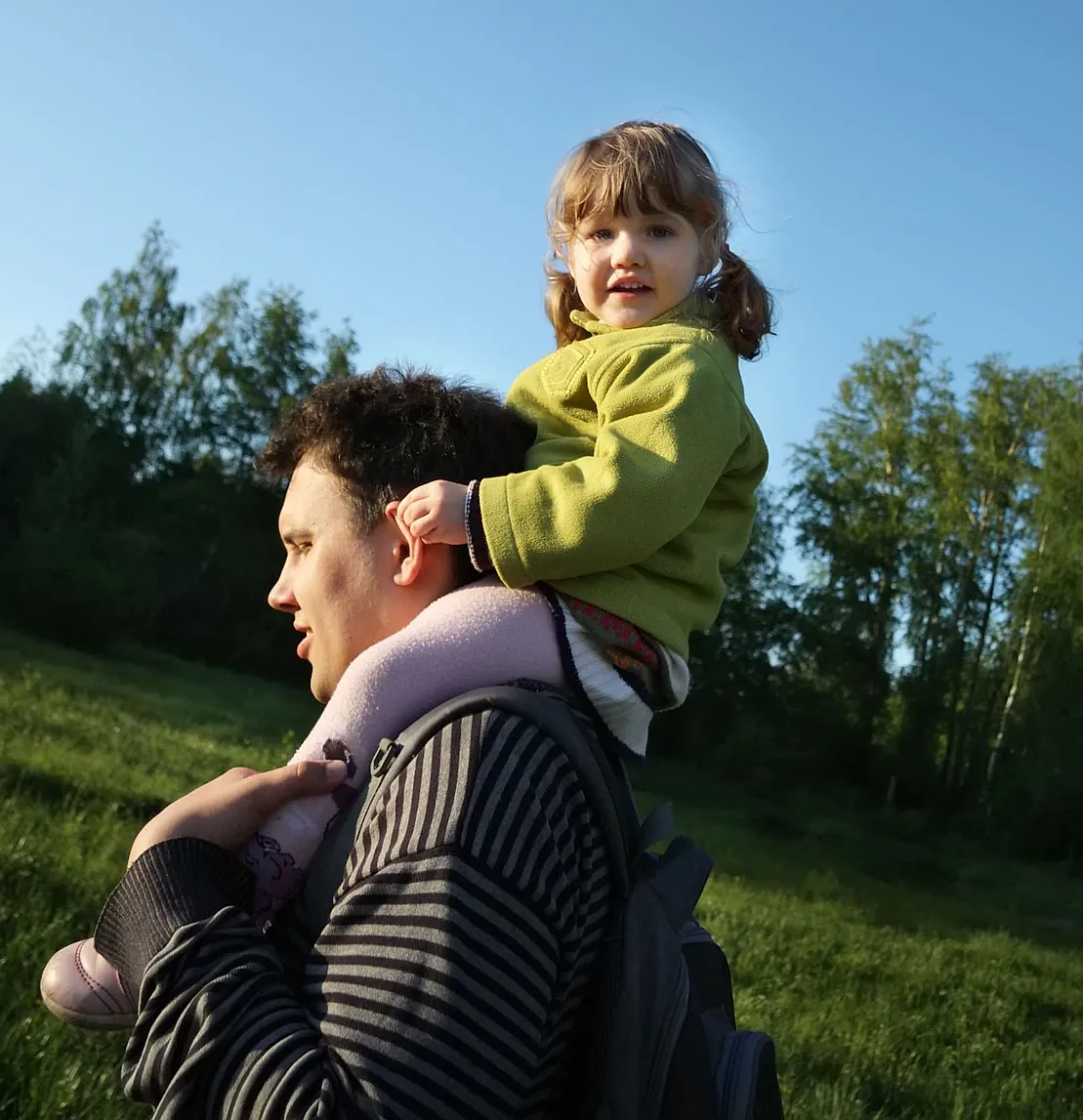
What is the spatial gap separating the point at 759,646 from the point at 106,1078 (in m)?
35.6

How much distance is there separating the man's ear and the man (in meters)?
0.34

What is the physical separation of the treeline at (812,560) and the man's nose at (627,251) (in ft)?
81.6

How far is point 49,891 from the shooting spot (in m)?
4.55

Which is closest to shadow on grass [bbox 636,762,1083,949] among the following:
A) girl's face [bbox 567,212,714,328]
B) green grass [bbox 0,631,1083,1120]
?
green grass [bbox 0,631,1083,1120]

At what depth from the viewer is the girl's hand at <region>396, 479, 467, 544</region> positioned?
1798 mm

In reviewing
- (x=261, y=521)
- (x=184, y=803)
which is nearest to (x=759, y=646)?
(x=261, y=521)

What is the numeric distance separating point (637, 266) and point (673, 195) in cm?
16

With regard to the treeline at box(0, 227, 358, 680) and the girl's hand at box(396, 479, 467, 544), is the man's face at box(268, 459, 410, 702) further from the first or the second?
the treeline at box(0, 227, 358, 680)

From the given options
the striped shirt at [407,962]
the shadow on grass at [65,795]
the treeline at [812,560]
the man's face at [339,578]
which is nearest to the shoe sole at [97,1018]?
the striped shirt at [407,962]

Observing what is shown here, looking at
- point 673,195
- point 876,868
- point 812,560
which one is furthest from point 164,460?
point 673,195

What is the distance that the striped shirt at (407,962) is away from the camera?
1.34 metres

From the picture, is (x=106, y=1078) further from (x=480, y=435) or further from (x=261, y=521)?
(x=261, y=521)

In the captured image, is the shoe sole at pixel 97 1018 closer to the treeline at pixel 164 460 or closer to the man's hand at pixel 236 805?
the man's hand at pixel 236 805

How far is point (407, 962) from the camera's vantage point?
137 centimetres
